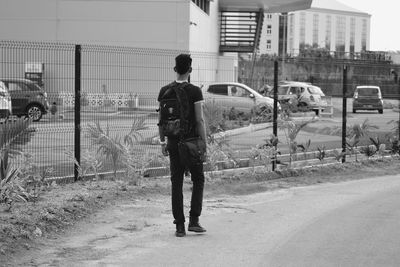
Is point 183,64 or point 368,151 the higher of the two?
point 183,64

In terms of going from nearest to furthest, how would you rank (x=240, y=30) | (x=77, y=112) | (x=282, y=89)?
(x=77, y=112), (x=282, y=89), (x=240, y=30)

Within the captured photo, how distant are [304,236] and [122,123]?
3.98 metres

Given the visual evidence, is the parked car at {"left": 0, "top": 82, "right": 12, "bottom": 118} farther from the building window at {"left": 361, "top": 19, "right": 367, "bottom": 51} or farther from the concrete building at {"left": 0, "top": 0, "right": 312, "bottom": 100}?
the building window at {"left": 361, "top": 19, "right": 367, "bottom": 51}

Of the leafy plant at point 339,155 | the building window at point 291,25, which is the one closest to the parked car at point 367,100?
the leafy plant at point 339,155

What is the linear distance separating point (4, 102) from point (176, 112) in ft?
15.9

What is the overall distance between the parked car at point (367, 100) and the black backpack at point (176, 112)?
104ft

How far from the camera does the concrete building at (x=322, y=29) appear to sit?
124 meters

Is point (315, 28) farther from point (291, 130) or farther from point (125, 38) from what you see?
point (291, 130)

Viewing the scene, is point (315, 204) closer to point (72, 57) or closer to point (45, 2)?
point (72, 57)

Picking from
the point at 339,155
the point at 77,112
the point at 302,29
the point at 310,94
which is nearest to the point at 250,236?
the point at 77,112

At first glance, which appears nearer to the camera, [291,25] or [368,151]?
[368,151]

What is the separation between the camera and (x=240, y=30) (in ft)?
169

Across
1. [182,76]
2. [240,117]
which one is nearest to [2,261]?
[182,76]

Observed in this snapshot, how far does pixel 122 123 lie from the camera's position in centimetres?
1038
